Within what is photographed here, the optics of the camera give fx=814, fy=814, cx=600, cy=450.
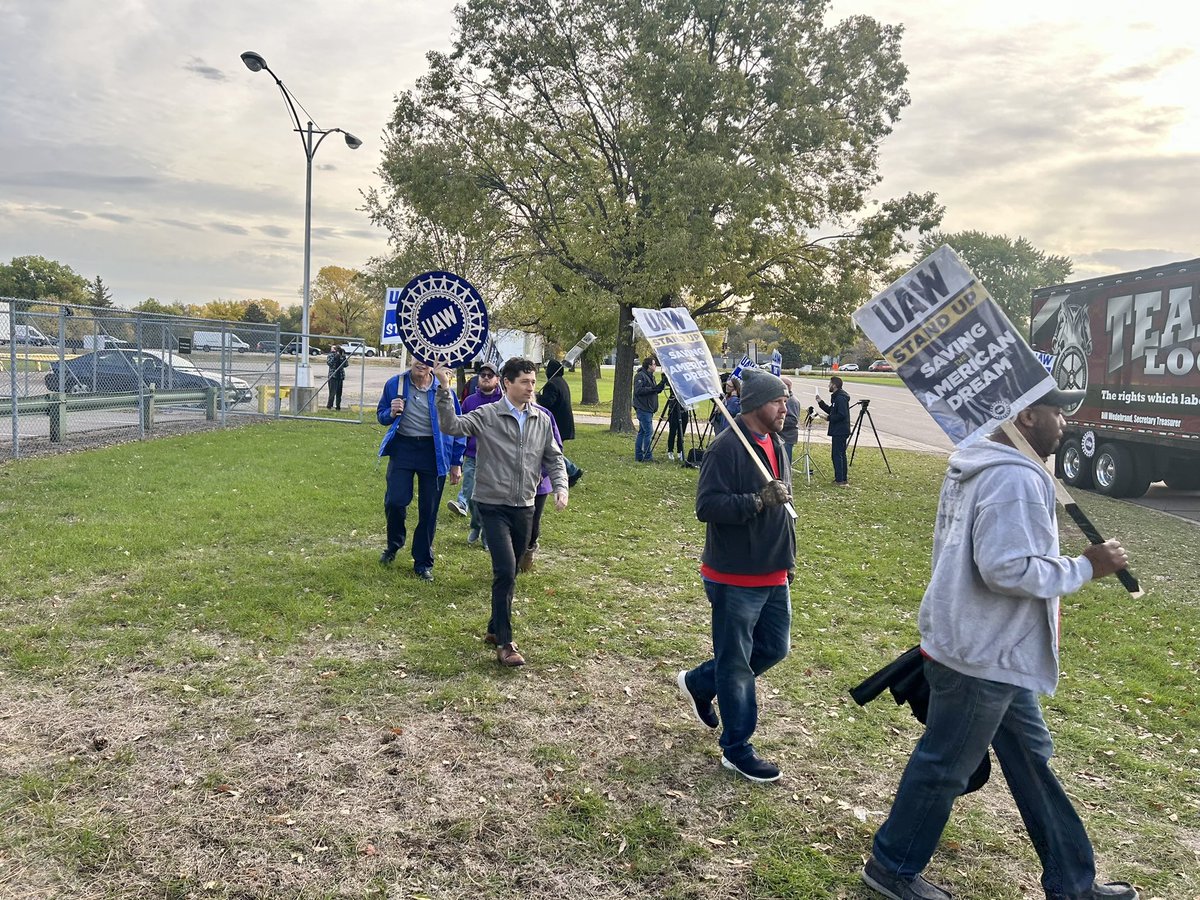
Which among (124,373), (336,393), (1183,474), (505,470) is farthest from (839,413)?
(336,393)

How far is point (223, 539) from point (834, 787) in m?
6.73

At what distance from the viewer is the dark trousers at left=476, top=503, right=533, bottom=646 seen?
549 centimetres

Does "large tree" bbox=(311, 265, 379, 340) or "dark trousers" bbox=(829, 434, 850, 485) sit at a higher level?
"large tree" bbox=(311, 265, 379, 340)

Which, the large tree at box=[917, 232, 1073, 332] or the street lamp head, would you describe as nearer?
the street lamp head

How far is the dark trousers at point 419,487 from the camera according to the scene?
Result: 7.14 m

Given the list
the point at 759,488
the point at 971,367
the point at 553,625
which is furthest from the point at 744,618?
the point at 553,625

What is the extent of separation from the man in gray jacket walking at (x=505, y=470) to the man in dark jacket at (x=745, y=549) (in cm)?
185

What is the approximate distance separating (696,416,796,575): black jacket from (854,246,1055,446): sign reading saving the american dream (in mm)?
1006

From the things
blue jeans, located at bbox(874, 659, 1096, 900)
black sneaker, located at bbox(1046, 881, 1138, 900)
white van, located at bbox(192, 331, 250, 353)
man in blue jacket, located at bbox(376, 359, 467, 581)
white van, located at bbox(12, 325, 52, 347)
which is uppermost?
white van, located at bbox(192, 331, 250, 353)

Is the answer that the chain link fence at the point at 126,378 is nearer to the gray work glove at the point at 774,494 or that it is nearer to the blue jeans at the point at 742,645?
the blue jeans at the point at 742,645

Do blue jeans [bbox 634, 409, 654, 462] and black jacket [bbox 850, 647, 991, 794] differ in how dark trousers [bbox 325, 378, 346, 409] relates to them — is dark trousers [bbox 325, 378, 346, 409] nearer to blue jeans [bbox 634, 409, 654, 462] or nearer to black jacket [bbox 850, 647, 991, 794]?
blue jeans [bbox 634, 409, 654, 462]


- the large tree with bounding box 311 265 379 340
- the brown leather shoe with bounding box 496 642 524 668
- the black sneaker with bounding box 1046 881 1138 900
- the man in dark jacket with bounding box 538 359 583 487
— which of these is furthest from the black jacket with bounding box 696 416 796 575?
the large tree with bounding box 311 265 379 340

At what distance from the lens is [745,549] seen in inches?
154

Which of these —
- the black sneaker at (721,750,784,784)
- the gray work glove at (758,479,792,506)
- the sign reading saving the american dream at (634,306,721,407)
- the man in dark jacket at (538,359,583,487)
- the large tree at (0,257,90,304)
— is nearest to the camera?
the gray work glove at (758,479,792,506)
